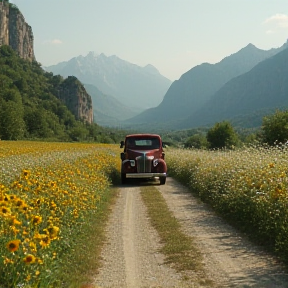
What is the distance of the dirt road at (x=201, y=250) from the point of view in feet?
21.5

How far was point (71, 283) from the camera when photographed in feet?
20.7

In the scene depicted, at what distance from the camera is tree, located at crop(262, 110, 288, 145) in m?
54.5

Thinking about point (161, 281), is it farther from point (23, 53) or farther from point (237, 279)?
point (23, 53)

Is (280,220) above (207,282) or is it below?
above

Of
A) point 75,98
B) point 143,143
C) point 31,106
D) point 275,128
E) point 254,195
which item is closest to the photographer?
point 254,195

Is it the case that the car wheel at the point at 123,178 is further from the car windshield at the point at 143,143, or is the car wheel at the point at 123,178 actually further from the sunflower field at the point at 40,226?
the sunflower field at the point at 40,226

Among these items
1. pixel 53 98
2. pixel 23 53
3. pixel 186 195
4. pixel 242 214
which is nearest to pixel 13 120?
pixel 53 98

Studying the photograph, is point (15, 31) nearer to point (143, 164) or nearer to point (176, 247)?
point (143, 164)

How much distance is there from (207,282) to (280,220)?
276 centimetres

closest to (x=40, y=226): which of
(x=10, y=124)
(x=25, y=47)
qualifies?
(x=10, y=124)

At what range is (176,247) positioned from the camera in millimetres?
8523

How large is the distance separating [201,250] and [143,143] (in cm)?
1395

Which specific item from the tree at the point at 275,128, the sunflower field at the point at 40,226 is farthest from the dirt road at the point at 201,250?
the tree at the point at 275,128

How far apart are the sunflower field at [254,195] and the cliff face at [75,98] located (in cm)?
15288
